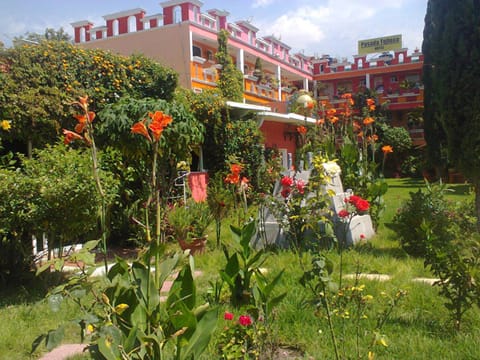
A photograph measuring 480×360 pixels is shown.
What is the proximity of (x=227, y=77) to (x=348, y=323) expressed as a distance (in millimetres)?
16023

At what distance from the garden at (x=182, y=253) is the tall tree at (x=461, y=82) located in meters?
0.87

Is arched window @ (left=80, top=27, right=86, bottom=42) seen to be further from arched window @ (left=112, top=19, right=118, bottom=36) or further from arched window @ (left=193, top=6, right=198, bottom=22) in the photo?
arched window @ (left=193, top=6, right=198, bottom=22)

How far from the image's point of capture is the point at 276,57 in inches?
1085

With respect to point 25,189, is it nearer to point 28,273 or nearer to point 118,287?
point 28,273

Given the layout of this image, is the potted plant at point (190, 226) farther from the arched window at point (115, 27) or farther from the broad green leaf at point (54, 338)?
the arched window at point (115, 27)

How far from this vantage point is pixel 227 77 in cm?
1886

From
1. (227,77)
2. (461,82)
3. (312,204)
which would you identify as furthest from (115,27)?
(312,204)

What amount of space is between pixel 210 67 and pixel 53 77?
12435 mm

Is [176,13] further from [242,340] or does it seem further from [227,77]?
[242,340]

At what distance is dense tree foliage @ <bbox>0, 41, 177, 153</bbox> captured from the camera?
7.49 meters

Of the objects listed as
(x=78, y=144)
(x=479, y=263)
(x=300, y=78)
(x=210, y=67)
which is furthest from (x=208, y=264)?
(x=300, y=78)

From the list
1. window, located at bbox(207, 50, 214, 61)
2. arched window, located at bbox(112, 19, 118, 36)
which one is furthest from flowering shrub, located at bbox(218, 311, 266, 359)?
window, located at bbox(207, 50, 214, 61)

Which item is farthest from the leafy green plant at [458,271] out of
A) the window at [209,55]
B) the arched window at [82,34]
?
the arched window at [82,34]

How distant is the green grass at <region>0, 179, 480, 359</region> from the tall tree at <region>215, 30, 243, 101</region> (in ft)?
44.5
